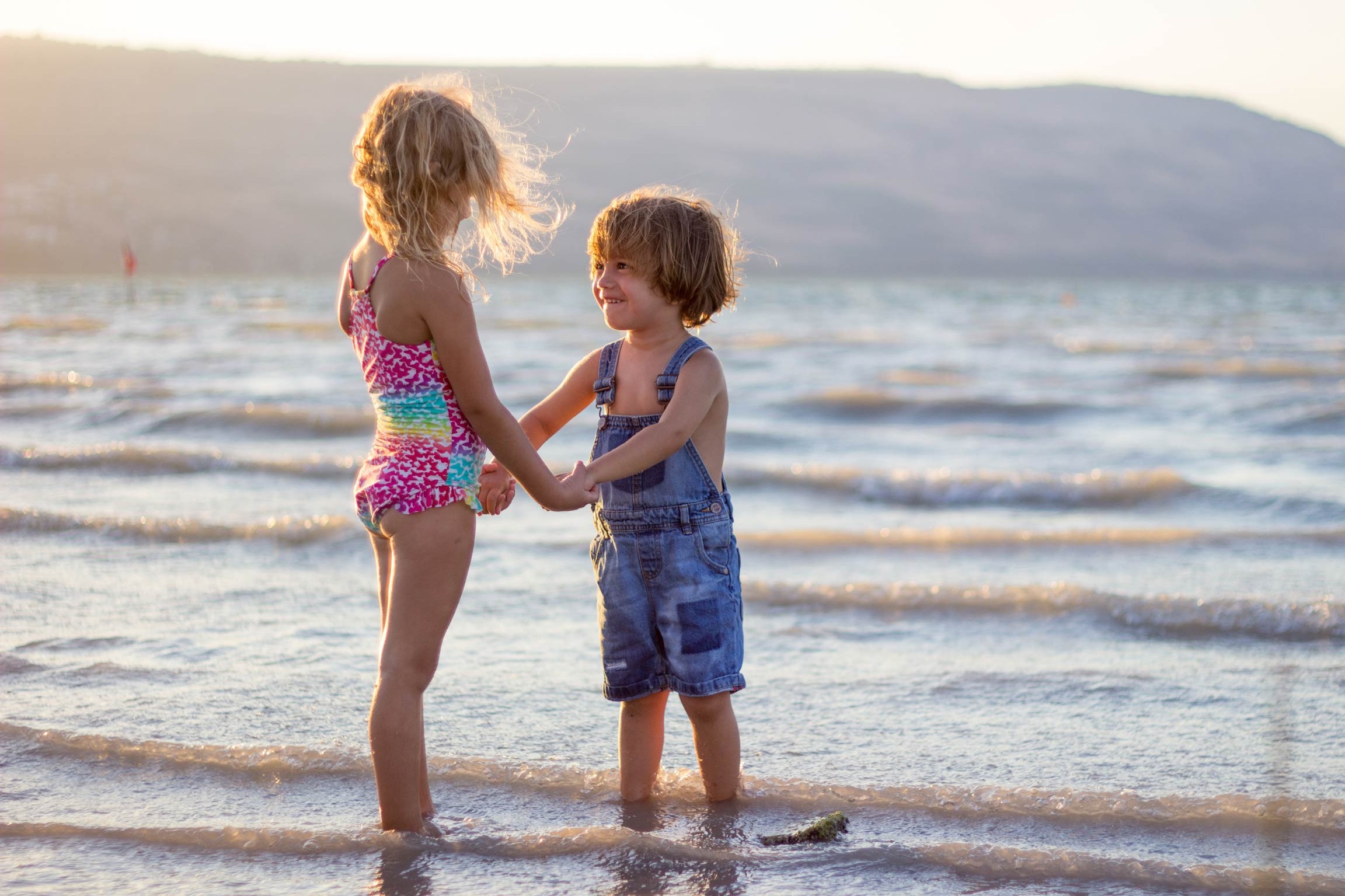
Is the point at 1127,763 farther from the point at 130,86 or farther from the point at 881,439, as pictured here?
the point at 130,86

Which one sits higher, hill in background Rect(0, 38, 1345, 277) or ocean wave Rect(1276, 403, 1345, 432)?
hill in background Rect(0, 38, 1345, 277)

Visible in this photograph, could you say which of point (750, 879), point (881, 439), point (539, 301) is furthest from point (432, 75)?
point (539, 301)

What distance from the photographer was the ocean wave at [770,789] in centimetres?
298

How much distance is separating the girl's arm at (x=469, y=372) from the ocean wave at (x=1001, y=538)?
12.1 feet

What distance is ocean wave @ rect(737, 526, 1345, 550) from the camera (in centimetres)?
624

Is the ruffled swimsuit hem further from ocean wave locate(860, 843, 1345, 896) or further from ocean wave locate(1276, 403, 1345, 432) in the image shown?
ocean wave locate(1276, 403, 1345, 432)

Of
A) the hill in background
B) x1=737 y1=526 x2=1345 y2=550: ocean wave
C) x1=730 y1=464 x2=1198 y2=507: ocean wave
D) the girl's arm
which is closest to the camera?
the girl's arm

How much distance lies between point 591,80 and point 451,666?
146m

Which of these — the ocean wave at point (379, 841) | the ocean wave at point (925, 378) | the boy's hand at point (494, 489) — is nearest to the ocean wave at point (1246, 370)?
the ocean wave at point (925, 378)

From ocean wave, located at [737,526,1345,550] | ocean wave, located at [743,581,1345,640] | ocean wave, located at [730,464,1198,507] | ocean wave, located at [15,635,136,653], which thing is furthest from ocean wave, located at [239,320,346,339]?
ocean wave, located at [743,581,1345,640]

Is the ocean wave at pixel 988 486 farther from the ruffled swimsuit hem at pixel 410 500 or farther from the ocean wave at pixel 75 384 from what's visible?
the ocean wave at pixel 75 384

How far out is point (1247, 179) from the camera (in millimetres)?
159000

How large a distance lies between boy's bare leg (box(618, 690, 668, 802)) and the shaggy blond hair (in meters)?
0.97

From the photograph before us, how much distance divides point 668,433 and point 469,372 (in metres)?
0.50
